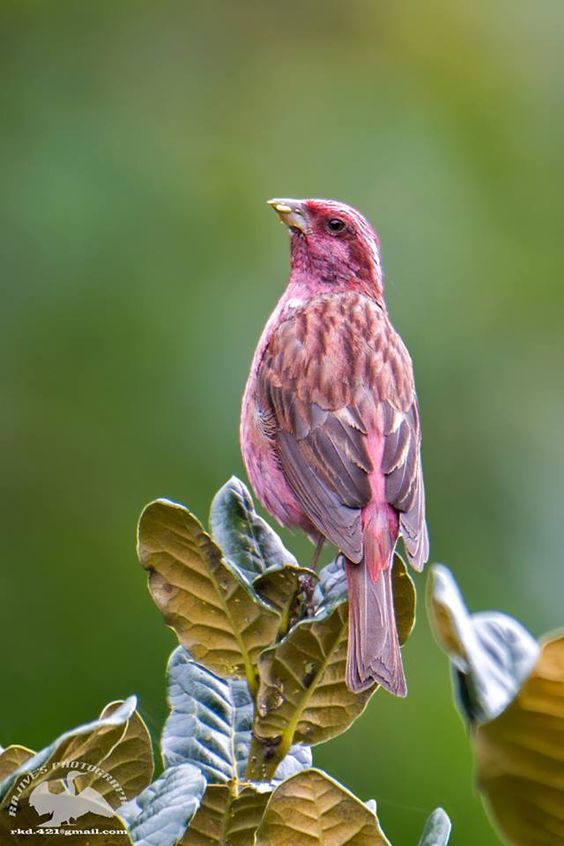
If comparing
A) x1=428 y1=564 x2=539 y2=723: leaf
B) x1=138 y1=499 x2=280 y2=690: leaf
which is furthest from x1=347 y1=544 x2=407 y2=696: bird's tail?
x1=428 y1=564 x2=539 y2=723: leaf

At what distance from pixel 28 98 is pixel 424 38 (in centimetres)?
200

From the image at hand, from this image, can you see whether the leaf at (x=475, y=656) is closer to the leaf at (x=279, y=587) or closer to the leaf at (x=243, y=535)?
the leaf at (x=279, y=587)

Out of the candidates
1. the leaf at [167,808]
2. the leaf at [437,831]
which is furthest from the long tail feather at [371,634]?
the leaf at [167,808]

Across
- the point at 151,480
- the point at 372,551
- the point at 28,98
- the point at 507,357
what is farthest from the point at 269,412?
the point at 28,98

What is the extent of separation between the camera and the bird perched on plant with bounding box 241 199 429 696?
3064mm

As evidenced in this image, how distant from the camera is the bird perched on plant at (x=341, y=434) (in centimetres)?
306

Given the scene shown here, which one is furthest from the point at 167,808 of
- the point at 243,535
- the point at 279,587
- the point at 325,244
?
the point at 325,244

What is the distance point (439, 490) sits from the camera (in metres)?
5.49

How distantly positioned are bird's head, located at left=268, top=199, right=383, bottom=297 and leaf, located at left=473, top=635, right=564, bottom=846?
9.41 ft

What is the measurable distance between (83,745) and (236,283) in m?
4.49

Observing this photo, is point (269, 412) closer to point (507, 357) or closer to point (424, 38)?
point (507, 357)

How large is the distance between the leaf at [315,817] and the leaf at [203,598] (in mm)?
354

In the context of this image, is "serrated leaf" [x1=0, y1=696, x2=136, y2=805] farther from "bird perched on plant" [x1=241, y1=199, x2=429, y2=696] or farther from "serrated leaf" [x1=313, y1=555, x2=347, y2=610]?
"bird perched on plant" [x1=241, y1=199, x2=429, y2=696]

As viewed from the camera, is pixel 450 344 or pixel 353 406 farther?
pixel 450 344
